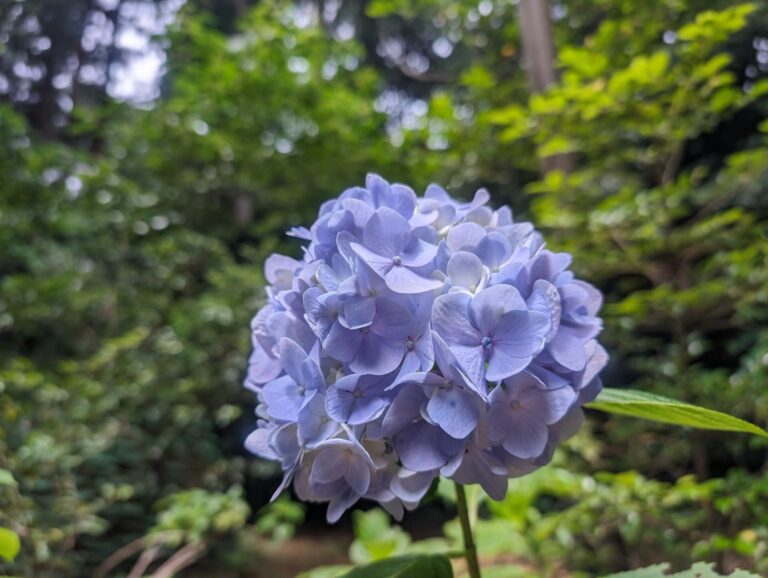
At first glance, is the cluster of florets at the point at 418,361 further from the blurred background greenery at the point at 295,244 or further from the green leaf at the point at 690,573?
the blurred background greenery at the point at 295,244

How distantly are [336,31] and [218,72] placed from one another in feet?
7.07

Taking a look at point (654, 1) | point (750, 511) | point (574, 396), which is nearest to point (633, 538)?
point (750, 511)

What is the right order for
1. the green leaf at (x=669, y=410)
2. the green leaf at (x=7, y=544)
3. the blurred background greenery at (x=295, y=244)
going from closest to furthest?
the green leaf at (x=669, y=410) < the green leaf at (x=7, y=544) < the blurred background greenery at (x=295, y=244)

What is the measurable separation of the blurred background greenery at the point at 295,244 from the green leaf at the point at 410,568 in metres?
0.35

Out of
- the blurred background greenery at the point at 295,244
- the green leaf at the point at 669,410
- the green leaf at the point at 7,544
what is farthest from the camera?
the blurred background greenery at the point at 295,244

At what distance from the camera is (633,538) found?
3.76 ft

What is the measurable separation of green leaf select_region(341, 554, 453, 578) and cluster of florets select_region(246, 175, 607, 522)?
3.3 inches

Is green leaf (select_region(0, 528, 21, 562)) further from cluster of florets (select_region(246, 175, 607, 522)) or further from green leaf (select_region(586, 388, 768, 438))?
green leaf (select_region(586, 388, 768, 438))

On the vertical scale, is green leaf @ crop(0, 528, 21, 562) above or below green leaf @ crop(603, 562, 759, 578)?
above

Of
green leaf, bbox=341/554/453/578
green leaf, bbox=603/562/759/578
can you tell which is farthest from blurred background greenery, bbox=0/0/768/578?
green leaf, bbox=603/562/759/578

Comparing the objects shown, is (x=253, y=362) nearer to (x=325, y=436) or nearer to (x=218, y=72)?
(x=325, y=436)

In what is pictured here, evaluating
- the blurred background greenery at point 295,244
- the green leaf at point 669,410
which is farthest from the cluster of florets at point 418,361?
the blurred background greenery at point 295,244

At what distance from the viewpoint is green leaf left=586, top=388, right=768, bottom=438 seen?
0.41m

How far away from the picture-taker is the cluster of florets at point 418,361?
1.38 feet
